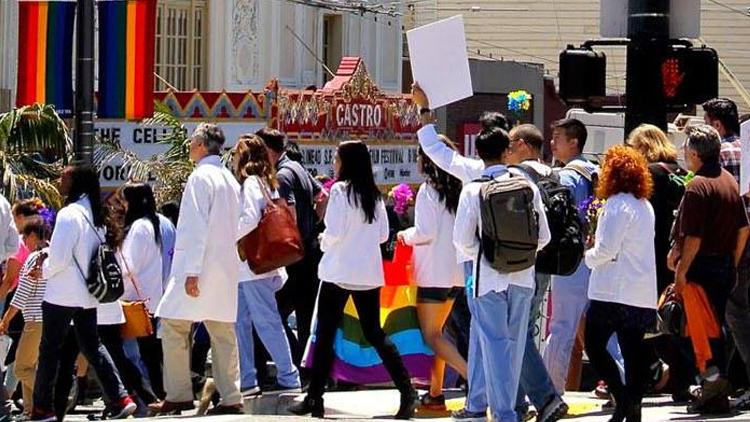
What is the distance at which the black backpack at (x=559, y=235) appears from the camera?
10281 mm

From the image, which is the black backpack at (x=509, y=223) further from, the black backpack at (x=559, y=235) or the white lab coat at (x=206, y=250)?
the white lab coat at (x=206, y=250)

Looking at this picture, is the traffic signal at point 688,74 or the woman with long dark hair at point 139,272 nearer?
the woman with long dark hair at point 139,272

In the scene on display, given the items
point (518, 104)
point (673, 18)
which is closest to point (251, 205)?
point (673, 18)

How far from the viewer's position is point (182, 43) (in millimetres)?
31047

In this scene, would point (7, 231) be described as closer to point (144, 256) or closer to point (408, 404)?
point (144, 256)

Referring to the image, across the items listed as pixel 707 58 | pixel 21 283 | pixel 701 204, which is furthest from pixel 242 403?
pixel 707 58

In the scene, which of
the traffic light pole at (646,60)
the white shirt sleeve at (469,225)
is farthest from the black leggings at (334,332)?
the traffic light pole at (646,60)

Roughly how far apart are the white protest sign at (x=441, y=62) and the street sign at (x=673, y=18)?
2302mm

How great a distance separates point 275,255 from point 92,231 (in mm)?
1187

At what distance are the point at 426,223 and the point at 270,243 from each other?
1.05 meters

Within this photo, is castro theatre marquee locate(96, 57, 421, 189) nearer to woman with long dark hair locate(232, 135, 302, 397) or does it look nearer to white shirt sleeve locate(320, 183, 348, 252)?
woman with long dark hair locate(232, 135, 302, 397)

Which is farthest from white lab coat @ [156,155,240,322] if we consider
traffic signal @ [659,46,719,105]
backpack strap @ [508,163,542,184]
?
traffic signal @ [659,46,719,105]

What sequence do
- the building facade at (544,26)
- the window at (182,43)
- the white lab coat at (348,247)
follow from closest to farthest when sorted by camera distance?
1. the white lab coat at (348,247)
2. the window at (182,43)
3. the building facade at (544,26)

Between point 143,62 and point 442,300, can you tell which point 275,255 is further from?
point 143,62
